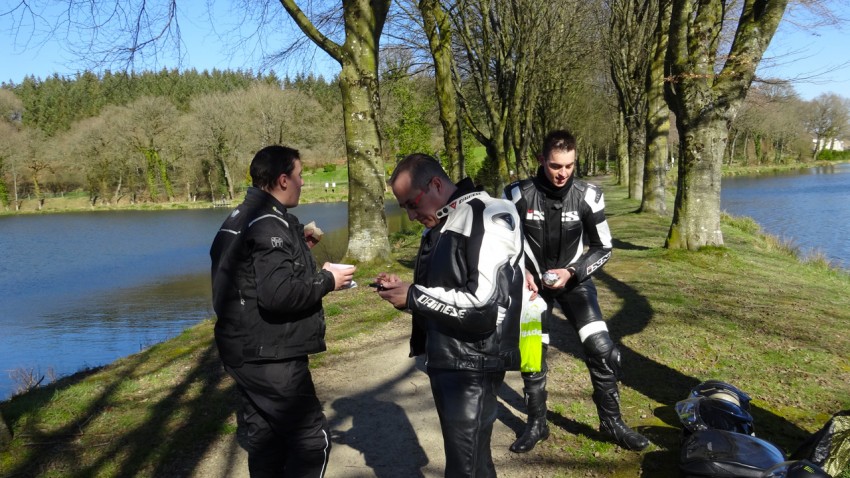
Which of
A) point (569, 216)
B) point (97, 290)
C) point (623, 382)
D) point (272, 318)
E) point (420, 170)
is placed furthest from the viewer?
point (97, 290)

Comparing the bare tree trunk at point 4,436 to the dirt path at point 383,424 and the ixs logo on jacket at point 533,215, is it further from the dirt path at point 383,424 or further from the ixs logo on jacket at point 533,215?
the ixs logo on jacket at point 533,215

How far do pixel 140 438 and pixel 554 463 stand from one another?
3.27 metres

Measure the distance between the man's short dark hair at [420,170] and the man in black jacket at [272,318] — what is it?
2.35 ft

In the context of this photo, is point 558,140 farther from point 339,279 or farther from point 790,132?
point 790,132

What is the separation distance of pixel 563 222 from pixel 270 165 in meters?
2.24

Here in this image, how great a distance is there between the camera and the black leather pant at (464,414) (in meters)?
2.67

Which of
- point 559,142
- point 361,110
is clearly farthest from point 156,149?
point 559,142

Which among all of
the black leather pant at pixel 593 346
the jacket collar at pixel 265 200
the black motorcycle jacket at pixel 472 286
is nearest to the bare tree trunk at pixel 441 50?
the black leather pant at pixel 593 346

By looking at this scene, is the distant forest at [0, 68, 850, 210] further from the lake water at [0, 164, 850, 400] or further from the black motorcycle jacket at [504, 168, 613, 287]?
the black motorcycle jacket at [504, 168, 613, 287]

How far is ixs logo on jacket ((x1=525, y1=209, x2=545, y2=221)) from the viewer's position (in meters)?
4.32

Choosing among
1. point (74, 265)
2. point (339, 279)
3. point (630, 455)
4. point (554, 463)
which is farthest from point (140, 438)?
point (74, 265)

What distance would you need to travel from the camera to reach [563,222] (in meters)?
4.30

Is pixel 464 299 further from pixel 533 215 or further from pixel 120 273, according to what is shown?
pixel 120 273

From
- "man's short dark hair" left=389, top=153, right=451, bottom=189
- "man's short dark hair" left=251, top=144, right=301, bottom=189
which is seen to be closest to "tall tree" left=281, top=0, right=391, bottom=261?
"man's short dark hair" left=251, top=144, right=301, bottom=189
